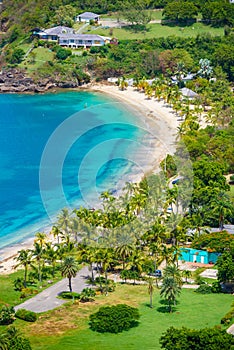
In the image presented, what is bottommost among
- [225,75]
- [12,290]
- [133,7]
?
[12,290]

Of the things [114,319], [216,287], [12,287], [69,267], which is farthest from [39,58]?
[114,319]

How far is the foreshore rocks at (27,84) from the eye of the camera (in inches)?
6599

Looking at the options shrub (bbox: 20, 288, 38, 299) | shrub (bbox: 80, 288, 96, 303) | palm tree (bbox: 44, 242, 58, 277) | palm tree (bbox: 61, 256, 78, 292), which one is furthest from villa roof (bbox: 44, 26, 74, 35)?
shrub (bbox: 80, 288, 96, 303)

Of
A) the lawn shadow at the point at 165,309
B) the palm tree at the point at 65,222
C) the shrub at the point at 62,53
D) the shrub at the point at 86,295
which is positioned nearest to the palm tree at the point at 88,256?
the shrub at the point at 86,295

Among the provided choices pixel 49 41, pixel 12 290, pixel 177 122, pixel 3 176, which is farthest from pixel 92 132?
pixel 12 290

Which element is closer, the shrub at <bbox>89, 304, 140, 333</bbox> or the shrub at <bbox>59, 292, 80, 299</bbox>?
the shrub at <bbox>89, 304, 140, 333</bbox>

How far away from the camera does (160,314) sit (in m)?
70.2

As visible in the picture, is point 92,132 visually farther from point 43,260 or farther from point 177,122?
point 43,260

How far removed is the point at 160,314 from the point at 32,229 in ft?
92.1

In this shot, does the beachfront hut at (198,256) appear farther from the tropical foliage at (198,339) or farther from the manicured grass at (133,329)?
the tropical foliage at (198,339)

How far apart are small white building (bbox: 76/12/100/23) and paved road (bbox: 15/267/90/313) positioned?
4526 inches

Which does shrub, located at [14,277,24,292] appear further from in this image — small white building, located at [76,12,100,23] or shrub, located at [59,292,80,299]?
small white building, located at [76,12,100,23]

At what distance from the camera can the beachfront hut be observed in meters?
82.9

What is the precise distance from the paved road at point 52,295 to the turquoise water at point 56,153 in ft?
42.2
